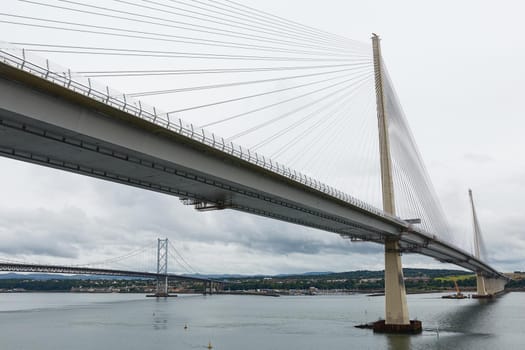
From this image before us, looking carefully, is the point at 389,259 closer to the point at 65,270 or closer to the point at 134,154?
the point at 134,154

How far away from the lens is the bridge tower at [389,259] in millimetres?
44031

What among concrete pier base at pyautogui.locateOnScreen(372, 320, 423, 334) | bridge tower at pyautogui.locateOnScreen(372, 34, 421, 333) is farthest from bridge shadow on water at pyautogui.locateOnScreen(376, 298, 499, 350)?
bridge tower at pyautogui.locateOnScreen(372, 34, 421, 333)

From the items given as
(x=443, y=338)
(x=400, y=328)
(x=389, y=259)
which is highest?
(x=389, y=259)

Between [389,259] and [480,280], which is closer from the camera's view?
[389,259]

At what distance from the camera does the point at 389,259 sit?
47.0m

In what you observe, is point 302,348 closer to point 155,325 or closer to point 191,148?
point 191,148

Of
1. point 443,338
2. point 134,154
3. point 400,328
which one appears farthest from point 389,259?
point 134,154

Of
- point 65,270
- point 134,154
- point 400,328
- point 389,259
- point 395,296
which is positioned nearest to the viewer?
point 134,154

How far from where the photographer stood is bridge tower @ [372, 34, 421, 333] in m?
44.0

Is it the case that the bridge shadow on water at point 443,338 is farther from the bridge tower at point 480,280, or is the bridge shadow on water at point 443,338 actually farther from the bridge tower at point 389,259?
the bridge tower at point 480,280

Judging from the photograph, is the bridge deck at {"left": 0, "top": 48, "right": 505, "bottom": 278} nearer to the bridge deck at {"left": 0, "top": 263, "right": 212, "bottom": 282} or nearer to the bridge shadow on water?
the bridge shadow on water

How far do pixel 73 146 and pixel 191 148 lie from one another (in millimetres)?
6126

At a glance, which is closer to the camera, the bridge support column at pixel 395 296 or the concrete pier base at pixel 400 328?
the concrete pier base at pixel 400 328

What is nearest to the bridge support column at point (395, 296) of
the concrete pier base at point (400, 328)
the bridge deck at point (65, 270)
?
the concrete pier base at point (400, 328)
